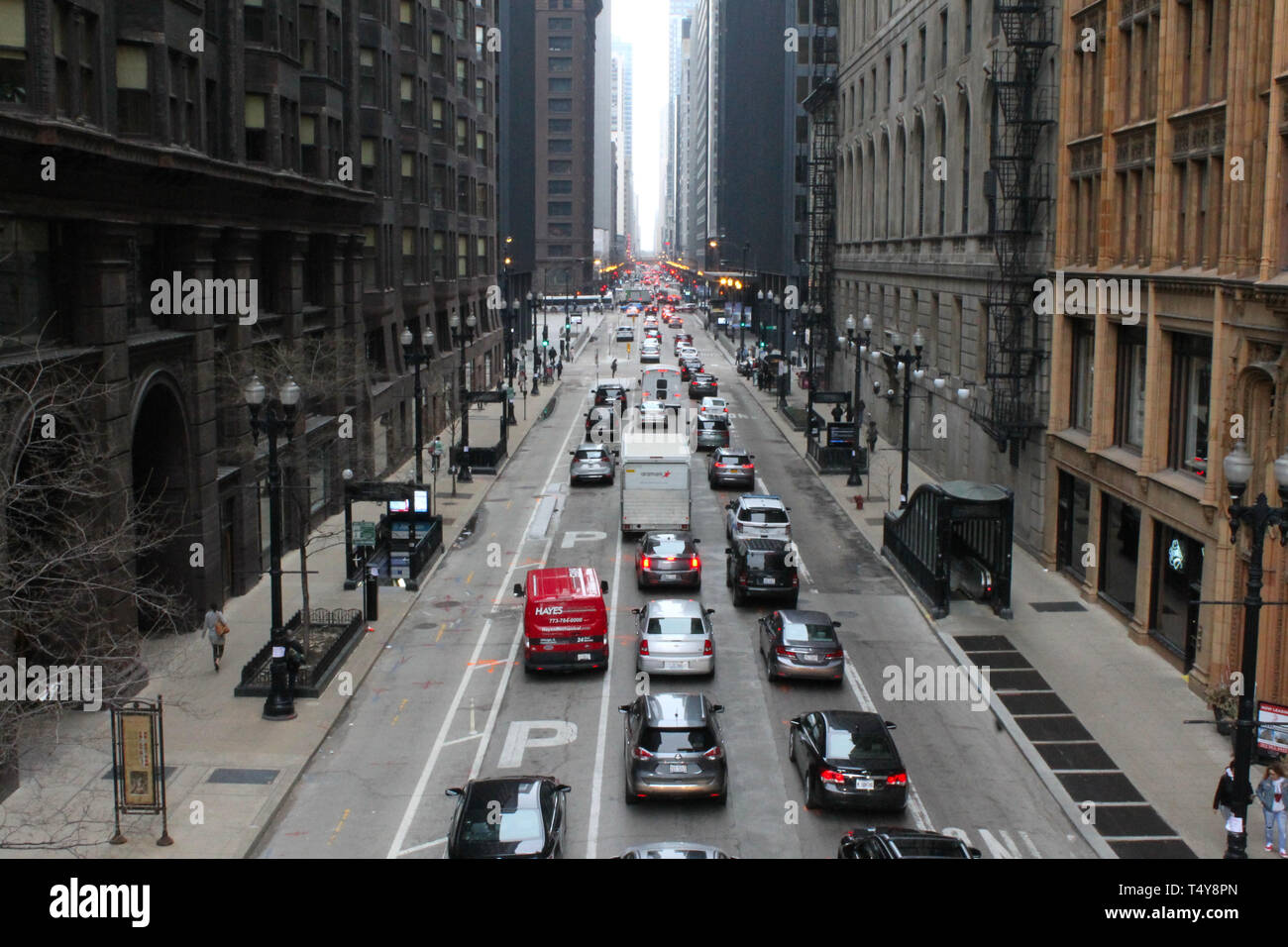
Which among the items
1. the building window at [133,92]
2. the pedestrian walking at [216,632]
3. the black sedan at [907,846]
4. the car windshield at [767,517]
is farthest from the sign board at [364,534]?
the black sedan at [907,846]

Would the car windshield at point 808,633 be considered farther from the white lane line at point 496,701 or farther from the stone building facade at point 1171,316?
the stone building facade at point 1171,316

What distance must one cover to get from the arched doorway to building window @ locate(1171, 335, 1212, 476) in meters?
21.5

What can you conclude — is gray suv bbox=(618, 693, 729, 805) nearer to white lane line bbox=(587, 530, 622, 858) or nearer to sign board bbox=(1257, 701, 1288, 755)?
white lane line bbox=(587, 530, 622, 858)

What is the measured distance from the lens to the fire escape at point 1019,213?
3619 centimetres

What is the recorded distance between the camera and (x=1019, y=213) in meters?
36.9

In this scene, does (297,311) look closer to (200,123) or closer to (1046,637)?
(200,123)

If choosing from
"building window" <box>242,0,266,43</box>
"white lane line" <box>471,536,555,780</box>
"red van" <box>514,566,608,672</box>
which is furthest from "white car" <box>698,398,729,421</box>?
"red van" <box>514,566,608,672</box>

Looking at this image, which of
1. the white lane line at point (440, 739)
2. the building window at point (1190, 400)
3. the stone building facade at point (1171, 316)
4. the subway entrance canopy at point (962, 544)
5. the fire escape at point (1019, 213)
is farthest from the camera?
the fire escape at point (1019, 213)

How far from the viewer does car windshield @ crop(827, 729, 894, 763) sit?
18.4m

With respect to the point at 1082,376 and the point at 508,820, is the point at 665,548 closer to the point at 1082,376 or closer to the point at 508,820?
the point at 1082,376

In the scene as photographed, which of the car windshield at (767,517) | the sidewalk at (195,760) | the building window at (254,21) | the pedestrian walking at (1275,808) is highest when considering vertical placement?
the building window at (254,21)

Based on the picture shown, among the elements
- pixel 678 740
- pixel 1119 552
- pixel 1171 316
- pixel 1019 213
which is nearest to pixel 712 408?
pixel 1019 213

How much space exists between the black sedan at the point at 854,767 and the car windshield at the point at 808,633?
19.0 ft
